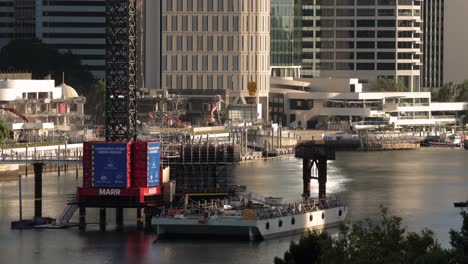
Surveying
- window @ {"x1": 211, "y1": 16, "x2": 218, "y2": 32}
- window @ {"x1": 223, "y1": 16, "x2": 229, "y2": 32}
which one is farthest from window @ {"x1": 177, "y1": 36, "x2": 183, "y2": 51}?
window @ {"x1": 223, "y1": 16, "x2": 229, "y2": 32}

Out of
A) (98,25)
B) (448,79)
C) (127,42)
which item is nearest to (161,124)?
(98,25)

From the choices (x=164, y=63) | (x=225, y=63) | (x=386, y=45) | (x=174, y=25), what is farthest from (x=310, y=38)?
(x=174, y=25)

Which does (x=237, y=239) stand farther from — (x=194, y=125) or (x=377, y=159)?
(x=194, y=125)

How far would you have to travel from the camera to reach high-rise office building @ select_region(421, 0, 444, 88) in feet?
641

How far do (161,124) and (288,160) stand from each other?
1487 centimetres

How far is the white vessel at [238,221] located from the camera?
81250 millimetres

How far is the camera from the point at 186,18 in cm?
16200

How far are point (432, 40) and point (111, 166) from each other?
113040mm

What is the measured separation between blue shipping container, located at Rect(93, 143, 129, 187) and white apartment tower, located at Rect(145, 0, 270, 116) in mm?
76153

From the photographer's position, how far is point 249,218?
81.2 metres

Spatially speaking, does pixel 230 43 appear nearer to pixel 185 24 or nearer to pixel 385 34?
pixel 185 24

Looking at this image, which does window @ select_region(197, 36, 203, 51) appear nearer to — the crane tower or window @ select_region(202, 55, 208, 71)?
window @ select_region(202, 55, 208, 71)

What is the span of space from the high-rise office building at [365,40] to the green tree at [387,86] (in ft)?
12.4

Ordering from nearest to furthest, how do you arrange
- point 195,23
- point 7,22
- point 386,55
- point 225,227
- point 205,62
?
point 225,227
point 195,23
point 205,62
point 386,55
point 7,22
